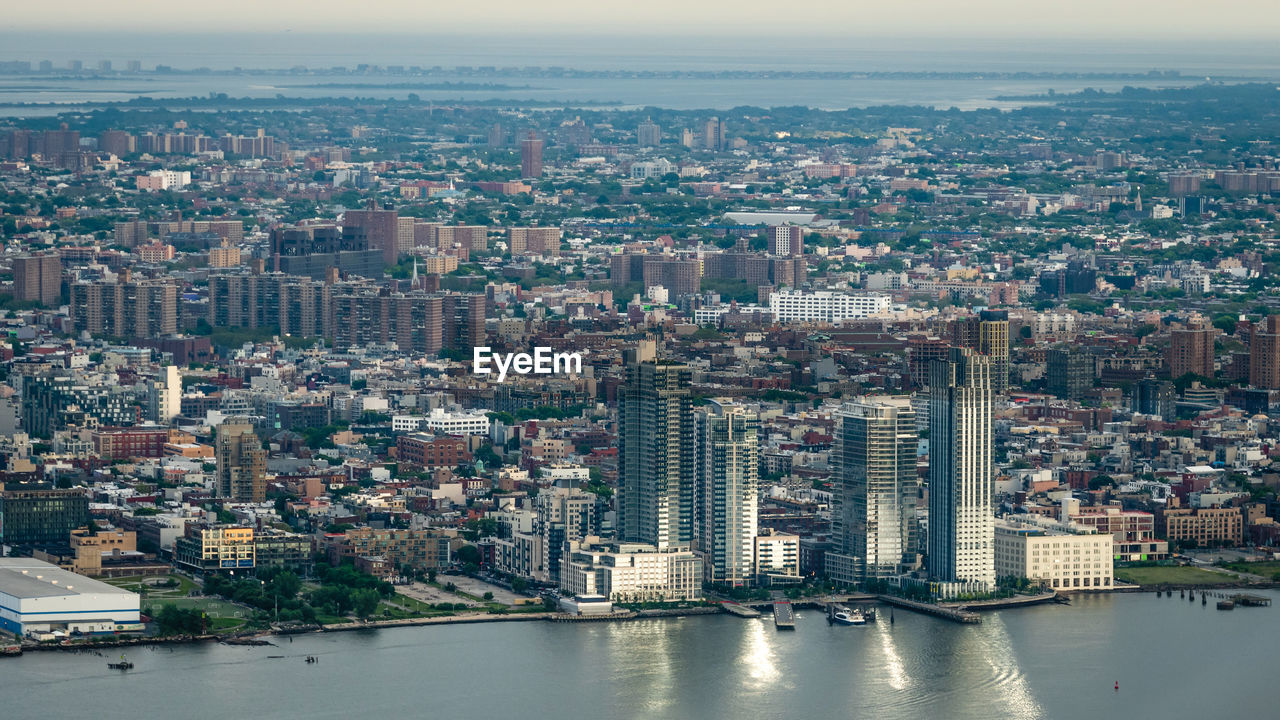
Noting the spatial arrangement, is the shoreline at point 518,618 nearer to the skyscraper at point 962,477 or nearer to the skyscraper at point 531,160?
the skyscraper at point 962,477

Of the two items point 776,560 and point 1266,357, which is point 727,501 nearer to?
point 776,560

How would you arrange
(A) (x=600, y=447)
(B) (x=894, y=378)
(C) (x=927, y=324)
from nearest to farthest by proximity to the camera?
(A) (x=600, y=447), (B) (x=894, y=378), (C) (x=927, y=324)

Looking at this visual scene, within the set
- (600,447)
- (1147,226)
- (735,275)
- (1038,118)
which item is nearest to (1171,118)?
(1038,118)

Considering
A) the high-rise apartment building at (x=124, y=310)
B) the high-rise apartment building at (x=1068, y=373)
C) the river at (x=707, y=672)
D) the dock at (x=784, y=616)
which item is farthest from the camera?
the high-rise apartment building at (x=124, y=310)

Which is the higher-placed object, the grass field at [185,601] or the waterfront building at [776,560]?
the waterfront building at [776,560]

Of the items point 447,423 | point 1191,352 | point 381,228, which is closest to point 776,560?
point 447,423

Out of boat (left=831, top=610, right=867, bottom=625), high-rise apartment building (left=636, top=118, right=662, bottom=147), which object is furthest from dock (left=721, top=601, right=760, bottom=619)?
high-rise apartment building (left=636, top=118, right=662, bottom=147)

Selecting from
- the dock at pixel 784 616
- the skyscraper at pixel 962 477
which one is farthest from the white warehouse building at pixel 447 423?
the dock at pixel 784 616

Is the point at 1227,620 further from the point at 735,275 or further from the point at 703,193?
the point at 703,193
